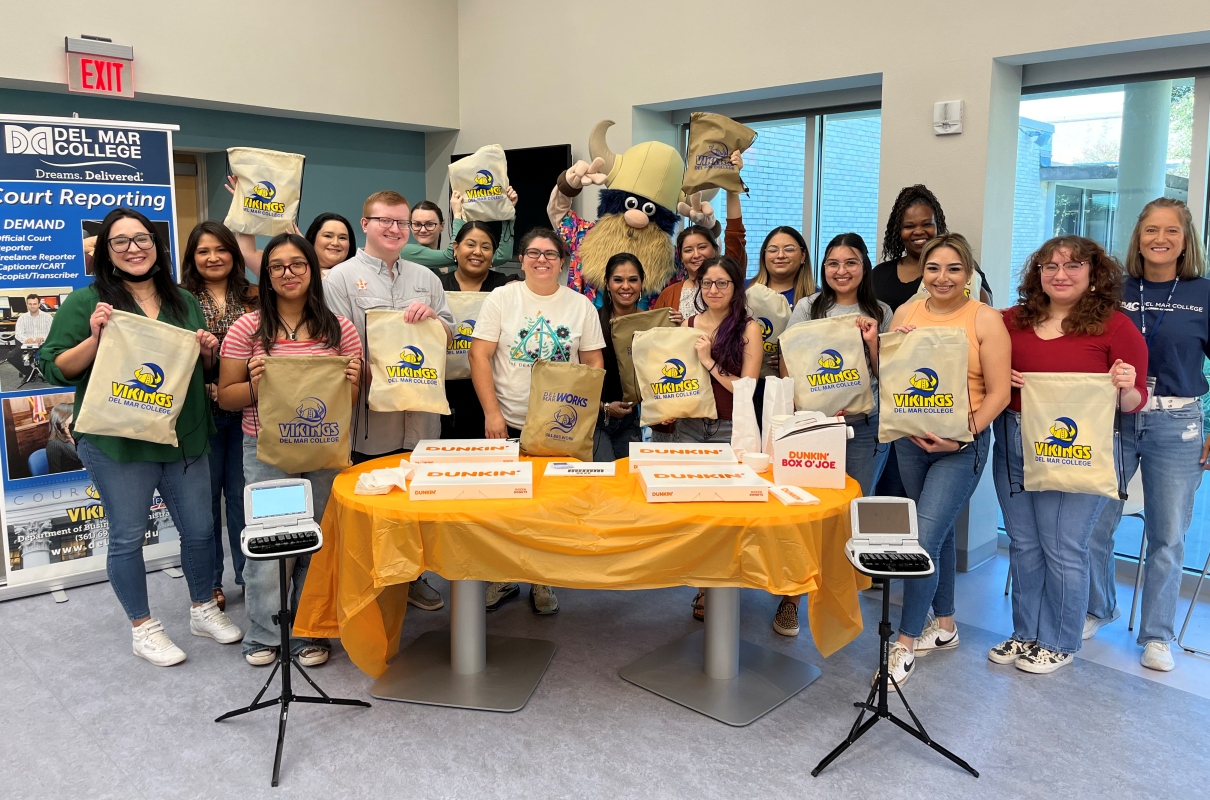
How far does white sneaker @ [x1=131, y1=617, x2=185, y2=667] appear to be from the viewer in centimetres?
330

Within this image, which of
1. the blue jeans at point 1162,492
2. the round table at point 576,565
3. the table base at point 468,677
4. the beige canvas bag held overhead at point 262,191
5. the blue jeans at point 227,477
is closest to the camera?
the round table at point 576,565

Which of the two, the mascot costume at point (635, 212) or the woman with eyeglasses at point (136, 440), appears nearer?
the woman with eyeglasses at point (136, 440)

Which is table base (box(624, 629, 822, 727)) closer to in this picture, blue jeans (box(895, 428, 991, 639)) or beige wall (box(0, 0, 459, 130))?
blue jeans (box(895, 428, 991, 639))

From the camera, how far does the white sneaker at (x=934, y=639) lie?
3395 mm

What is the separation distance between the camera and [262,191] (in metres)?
3.96

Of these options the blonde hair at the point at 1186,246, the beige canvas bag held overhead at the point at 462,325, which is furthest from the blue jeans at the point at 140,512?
the blonde hair at the point at 1186,246

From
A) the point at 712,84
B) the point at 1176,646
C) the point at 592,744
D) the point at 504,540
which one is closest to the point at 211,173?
the point at 712,84

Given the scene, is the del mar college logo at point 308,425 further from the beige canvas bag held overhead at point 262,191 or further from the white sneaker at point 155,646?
the beige canvas bag held overhead at point 262,191

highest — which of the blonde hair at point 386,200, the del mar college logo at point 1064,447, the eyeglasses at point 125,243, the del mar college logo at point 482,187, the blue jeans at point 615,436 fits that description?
the del mar college logo at point 482,187

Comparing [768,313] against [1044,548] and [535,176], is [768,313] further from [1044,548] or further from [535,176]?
[535,176]

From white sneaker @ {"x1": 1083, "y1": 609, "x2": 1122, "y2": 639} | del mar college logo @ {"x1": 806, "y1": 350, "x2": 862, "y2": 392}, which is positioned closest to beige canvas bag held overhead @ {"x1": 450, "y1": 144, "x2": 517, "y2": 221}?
del mar college logo @ {"x1": 806, "y1": 350, "x2": 862, "y2": 392}

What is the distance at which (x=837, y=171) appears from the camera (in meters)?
5.14

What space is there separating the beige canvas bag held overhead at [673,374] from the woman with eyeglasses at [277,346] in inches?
42.3

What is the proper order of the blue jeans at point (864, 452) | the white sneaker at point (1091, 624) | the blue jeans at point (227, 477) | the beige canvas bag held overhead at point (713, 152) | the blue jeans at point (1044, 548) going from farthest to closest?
the beige canvas bag held overhead at point (713, 152) → the blue jeans at point (227, 477) → the white sneaker at point (1091, 624) → the blue jeans at point (864, 452) → the blue jeans at point (1044, 548)
